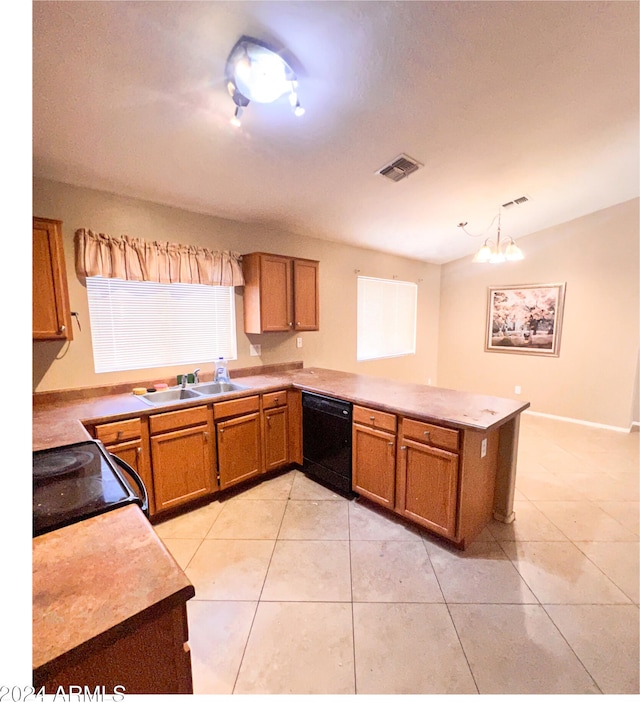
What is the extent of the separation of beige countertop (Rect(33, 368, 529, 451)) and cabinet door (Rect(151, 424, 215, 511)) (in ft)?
0.76

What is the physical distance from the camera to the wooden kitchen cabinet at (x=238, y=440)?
240 centimetres

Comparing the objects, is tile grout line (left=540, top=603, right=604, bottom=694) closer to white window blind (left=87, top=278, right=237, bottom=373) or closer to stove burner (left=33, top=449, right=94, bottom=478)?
stove burner (left=33, top=449, right=94, bottom=478)

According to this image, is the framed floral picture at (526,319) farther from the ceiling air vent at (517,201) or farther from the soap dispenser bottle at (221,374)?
the soap dispenser bottle at (221,374)

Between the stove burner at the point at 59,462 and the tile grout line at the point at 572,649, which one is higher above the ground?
the stove burner at the point at 59,462

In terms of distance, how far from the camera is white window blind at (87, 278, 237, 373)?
92.8 inches

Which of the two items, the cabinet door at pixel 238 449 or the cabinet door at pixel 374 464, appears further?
the cabinet door at pixel 238 449

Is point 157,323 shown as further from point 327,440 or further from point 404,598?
point 404,598

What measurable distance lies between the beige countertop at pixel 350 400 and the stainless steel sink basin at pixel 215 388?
9cm

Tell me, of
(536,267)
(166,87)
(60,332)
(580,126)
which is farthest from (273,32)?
(536,267)

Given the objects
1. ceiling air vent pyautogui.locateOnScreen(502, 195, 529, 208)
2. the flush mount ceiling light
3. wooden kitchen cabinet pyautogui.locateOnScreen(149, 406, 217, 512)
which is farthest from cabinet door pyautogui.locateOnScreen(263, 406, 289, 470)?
ceiling air vent pyautogui.locateOnScreen(502, 195, 529, 208)

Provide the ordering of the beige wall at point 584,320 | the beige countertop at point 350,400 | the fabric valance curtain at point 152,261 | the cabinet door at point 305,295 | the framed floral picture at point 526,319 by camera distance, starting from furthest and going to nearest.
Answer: the framed floral picture at point 526,319 → the beige wall at point 584,320 → the cabinet door at point 305,295 → the fabric valance curtain at point 152,261 → the beige countertop at point 350,400

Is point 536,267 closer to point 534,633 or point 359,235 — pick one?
point 359,235

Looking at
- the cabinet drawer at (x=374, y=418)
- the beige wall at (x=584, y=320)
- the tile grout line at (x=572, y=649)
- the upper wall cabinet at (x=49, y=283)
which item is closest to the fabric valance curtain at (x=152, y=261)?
the upper wall cabinet at (x=49, y=283)

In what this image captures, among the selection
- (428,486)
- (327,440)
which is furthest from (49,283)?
(428,486)
